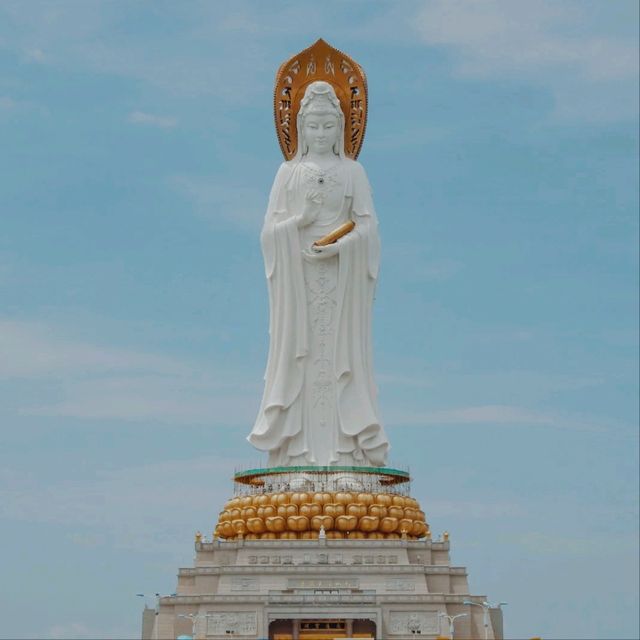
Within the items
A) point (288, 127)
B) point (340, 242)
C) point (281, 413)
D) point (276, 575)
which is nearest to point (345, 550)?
point (276, 575)

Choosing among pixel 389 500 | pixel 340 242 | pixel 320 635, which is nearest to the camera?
pixel 320 635

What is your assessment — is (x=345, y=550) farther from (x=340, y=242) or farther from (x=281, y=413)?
(x=340, y=242)

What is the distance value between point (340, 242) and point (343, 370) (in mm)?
2848

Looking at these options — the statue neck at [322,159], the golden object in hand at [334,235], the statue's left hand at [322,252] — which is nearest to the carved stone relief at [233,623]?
the statue's left hand at [322,252]

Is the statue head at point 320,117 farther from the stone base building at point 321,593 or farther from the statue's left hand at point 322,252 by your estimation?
the stone base building at point 321,593

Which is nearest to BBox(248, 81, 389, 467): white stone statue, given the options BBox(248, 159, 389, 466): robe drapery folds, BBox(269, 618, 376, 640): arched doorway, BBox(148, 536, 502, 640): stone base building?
BBox(248, 159, 389, 466): robe drapery folds

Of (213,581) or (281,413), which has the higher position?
(281,413)

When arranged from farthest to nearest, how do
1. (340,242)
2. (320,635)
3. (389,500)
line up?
(340,242) < (389,500) < (320,635)

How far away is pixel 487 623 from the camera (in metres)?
35.8

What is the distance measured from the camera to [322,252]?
40.3m

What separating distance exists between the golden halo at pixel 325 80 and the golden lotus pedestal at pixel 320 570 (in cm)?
787

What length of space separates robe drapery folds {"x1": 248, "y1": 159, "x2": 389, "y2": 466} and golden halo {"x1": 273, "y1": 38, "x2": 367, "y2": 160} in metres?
0.75

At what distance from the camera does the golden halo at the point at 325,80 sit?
41.6 m

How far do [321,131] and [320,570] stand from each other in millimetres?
10412
